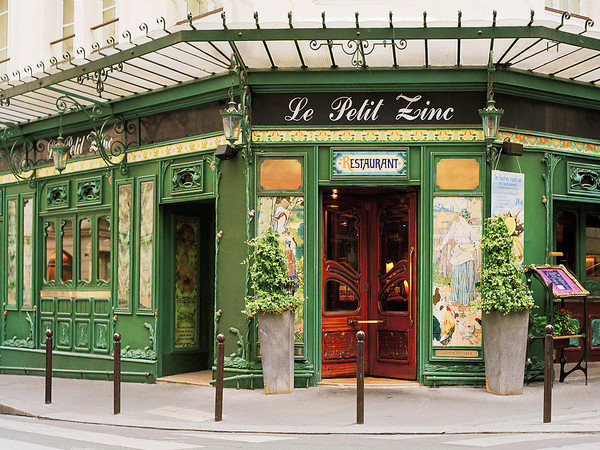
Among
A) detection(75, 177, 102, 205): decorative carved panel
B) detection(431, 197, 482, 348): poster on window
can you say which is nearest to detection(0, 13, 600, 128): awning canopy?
detection(431, 197, 482, 348): poster on window

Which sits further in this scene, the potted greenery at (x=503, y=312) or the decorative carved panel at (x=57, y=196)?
the decorative carved panel at (x=57, y=196)

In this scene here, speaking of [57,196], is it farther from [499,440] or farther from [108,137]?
[499,440]

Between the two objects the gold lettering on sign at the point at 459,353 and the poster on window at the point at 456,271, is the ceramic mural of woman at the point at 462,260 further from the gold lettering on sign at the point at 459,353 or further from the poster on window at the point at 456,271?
the gold lettering on sign at the point at 459,353

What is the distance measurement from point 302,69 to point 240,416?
17.3 ft

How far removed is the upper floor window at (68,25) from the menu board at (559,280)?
9.76 meters

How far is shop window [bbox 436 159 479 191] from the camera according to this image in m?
12.0

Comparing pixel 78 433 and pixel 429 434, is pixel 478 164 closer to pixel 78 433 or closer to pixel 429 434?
pixel 429 434

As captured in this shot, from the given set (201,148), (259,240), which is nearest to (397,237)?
(259,240)

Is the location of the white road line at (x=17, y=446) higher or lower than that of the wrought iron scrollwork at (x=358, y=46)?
lower

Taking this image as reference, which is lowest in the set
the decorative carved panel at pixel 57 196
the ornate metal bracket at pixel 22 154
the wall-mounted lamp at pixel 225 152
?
the decorative carved panel at pixel 57 196

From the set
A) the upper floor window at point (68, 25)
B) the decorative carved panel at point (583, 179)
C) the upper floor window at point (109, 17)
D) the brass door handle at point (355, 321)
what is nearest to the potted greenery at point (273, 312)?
the brass door handle at point (355, 321)

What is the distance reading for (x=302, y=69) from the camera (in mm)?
12125

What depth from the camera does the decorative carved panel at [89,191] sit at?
590 inches

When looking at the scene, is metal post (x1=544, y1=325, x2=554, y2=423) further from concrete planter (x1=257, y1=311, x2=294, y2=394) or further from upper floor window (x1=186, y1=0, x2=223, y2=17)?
upper floor window (x1=186, y1=0, x2=223, y2=17)
